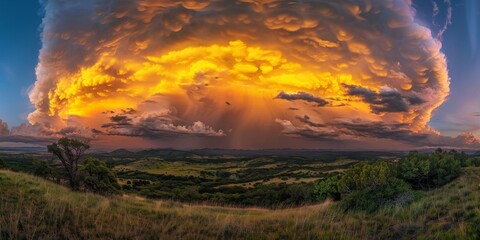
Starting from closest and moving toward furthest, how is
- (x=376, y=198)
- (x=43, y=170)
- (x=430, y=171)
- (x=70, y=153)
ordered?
(x=376, y=198) < (x=430, y=171) < (x=70, y=153) < (x=43, y=170)

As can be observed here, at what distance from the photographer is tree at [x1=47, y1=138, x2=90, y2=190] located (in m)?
39.2

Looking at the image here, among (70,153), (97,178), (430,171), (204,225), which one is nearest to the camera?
(204,225)

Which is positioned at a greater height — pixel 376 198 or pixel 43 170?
pixel 376 198

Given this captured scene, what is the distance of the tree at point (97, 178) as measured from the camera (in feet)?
137

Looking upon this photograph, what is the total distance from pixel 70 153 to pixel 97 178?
7.48 metres

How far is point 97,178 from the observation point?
46.0 m

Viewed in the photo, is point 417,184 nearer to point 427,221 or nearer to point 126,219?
point 427,221

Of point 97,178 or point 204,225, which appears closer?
point 204,225

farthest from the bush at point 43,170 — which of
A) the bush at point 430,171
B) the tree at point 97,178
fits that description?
the bush at point 430,171

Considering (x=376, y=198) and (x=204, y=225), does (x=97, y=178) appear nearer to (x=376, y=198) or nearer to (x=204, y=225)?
(x=204, y=225)

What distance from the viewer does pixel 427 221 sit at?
1252cm

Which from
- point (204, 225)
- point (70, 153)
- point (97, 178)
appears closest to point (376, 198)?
point (204, 225)

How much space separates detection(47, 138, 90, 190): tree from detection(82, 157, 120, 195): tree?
2.08 metres

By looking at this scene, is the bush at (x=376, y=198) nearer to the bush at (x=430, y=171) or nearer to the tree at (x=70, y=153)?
the bush at (x=430, y=171)
